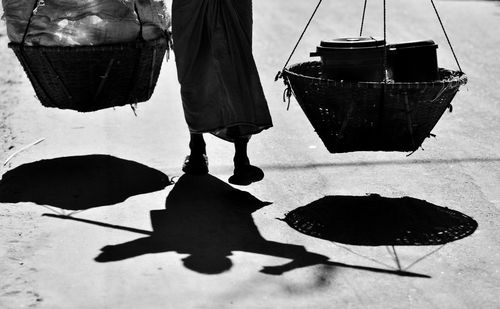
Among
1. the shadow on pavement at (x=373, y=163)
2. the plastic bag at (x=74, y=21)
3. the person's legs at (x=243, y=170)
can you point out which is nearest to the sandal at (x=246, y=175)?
the person's legs at (x=243, y=170)

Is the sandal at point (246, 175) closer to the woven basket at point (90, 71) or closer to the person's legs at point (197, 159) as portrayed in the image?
the person's legs at point (197, 159)

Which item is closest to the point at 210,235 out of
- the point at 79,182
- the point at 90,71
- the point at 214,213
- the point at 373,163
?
the point at 214,213

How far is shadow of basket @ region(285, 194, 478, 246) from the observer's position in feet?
16.9

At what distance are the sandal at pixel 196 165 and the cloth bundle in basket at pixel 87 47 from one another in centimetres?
66

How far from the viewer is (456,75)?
6.25 metres

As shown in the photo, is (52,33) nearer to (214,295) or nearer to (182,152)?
(182,152)

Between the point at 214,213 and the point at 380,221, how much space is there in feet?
3.03

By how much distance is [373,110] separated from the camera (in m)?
5.47

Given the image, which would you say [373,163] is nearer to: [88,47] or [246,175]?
[246,175]

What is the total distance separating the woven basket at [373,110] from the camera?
17.7ft

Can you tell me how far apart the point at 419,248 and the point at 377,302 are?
76 centimetres

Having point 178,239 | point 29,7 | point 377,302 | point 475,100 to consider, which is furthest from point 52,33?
point 475,100

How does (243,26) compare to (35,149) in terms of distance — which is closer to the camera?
(243,26)

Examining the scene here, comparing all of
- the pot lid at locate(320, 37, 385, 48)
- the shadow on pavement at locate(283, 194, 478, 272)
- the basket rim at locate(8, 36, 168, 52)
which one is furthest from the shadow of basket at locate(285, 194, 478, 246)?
the basket rim at locate(8, 36, 168, 52)
